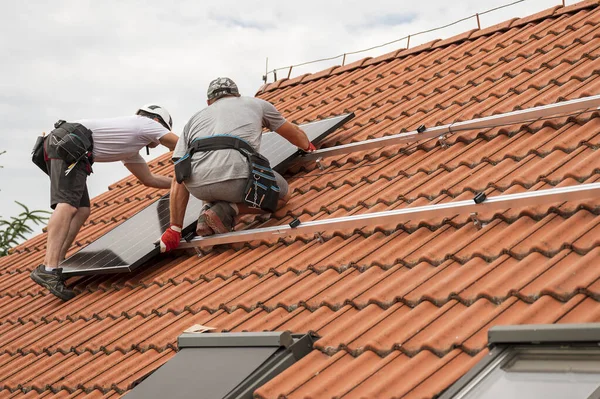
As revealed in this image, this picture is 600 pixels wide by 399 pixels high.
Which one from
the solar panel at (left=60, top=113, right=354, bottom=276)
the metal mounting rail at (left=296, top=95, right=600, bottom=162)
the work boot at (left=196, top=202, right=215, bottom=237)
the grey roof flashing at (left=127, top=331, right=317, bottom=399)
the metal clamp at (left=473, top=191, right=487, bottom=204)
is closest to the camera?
the grey roof flashing at (left=127, top=331, right=317, bottom=399)

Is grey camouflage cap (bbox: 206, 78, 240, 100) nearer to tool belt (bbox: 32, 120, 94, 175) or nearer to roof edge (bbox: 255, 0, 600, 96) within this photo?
tool belt (bbox: 32, 120, 94, 175)

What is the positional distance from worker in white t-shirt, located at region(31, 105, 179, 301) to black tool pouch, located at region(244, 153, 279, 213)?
1295 mm

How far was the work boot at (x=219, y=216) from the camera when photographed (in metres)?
5.53

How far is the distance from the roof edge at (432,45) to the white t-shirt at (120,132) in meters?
2.89

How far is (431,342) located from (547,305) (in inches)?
19.1

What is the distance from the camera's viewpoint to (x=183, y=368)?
12.6ft

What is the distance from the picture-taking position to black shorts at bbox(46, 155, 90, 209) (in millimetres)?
6387

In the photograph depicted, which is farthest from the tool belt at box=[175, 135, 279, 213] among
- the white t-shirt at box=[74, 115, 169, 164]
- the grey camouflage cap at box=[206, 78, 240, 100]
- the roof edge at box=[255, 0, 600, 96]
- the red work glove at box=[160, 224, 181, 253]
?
the roof edge at box=[255, 0, 600, 96]

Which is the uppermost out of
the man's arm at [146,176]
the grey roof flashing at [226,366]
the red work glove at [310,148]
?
the man's arm at [146,176]

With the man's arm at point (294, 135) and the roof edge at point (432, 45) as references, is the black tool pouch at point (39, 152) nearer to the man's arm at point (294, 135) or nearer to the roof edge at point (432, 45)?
the man's arm at point (294, 135)

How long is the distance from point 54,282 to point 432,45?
4.28 m

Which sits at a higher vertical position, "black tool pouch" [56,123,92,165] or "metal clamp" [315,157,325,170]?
"black tool pouch" [56,123,92,165]

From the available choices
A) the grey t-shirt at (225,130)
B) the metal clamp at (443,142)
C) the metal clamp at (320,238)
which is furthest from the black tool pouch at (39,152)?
the metal clamp at (443,142)

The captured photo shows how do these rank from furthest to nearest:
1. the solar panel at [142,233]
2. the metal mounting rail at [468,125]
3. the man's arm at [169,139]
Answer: the man's arm at [169,139] < the solar panel at [142,233] < the metal mounting rail at [468,125]
